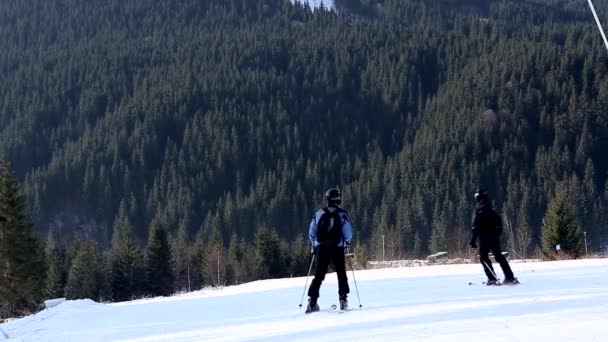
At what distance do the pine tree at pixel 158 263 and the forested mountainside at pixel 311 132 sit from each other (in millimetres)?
47712

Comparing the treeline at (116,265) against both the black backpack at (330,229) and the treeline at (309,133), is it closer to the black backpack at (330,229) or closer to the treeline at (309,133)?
the black backpack at (330,229)

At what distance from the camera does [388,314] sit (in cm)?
1242

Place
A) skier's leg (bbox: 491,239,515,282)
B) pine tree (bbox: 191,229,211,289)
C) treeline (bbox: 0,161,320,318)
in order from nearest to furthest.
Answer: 1. skier's leg (bbox: 491,239,515,282)
2. treeline (bbox: 0,161,320,318)
3. pine tree (bbox: 191,229,211,289)

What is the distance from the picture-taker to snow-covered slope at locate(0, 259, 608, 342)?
10086 millimetres

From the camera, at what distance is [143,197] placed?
14525 centimetres

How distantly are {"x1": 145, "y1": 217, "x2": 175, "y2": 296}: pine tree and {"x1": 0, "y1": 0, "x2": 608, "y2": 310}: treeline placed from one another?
48.5 meters

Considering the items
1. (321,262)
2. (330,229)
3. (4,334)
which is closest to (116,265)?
(4,334)

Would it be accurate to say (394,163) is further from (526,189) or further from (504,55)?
(504,55)

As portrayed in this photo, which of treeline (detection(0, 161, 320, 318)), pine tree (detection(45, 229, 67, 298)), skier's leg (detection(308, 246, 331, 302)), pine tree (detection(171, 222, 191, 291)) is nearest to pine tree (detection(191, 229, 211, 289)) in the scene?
treeline (detection(0, 161, 320, 318))

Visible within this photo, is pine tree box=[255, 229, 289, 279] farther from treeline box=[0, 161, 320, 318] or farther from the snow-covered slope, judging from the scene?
the snow-covered slope

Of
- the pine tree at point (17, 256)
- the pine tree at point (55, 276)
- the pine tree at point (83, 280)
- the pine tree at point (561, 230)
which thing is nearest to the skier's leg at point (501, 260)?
the pine tree at point (17, 256)

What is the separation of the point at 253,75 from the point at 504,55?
2171 inches

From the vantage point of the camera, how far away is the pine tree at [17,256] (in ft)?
115

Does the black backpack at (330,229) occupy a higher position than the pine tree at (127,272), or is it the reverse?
the black backpack at (330,229)
